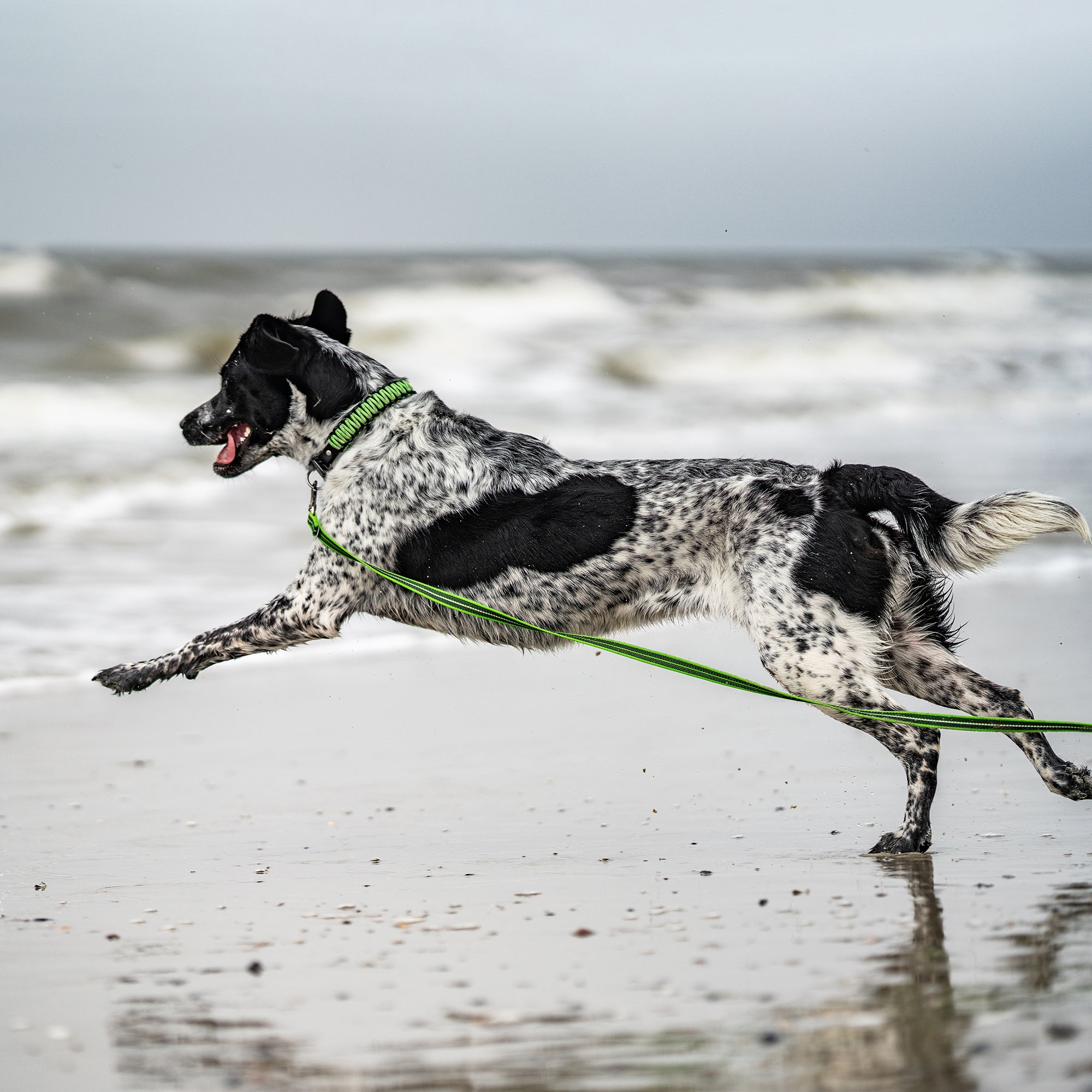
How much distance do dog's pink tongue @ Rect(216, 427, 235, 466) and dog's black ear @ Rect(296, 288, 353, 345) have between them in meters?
0.51

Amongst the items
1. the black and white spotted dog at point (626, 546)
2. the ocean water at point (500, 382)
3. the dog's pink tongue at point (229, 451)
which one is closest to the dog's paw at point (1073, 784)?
the black and white spotted dog at point (626, 546)

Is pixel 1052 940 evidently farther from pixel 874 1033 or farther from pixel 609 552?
pixel 609 552

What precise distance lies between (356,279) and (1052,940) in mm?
15257

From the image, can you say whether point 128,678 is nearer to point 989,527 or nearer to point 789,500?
point 789,500

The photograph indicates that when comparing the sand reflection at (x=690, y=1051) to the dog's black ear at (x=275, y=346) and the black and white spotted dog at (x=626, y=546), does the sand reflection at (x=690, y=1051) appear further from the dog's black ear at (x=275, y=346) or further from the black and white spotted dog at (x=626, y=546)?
the dog's black ear at (x=275, y=346)

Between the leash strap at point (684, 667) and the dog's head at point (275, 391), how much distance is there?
1.17 feet

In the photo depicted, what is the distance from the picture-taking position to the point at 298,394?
15.0ft

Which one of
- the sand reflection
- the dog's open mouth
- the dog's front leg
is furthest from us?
the dog's open mouth

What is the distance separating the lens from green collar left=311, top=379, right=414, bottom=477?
447 centimetres

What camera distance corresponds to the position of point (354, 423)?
448cm

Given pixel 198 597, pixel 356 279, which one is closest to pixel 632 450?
pixel 198 597

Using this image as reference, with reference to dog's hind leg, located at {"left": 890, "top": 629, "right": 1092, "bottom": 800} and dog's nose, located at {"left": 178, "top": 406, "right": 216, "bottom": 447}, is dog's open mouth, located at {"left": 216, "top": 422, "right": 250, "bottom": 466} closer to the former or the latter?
dog's nose, located at {"left": 178, "top": 406, "right": 216, "bottom": 447}

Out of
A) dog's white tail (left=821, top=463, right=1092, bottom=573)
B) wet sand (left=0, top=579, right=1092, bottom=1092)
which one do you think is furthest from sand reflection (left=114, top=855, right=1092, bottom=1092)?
dog's white tail (left=821, top=463, right=1092, bottom=573)

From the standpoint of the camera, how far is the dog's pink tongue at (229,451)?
4652 millimetres
